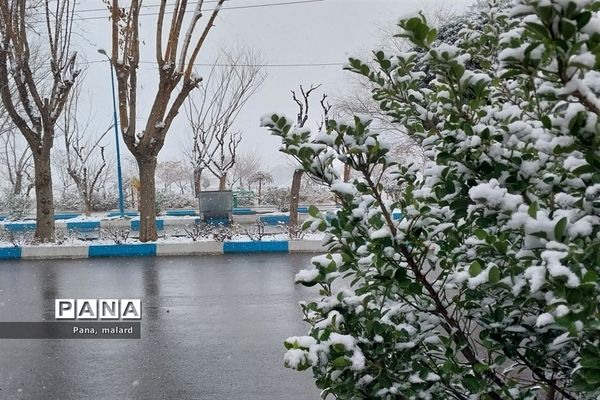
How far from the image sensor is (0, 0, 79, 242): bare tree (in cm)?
1142

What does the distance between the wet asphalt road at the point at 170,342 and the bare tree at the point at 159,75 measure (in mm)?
2975

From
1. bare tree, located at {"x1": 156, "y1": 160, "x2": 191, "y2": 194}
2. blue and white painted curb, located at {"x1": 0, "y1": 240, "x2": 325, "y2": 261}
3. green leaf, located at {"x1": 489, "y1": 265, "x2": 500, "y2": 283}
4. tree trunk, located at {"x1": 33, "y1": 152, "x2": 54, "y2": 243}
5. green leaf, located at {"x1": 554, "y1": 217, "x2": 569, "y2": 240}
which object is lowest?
bare tree, located at {"x1": 156, "y1": 160, "x2": 191, "y2": 194}

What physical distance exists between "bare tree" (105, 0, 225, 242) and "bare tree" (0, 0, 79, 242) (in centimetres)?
189

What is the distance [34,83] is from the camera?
39.4 ft

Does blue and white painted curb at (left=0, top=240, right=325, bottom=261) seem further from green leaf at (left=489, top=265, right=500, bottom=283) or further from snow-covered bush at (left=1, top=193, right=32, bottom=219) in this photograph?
snow-covered bush at (left=1, top=193, right=32, bottom=219)

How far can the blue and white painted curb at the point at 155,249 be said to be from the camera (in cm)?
1065

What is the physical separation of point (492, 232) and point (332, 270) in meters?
0.46

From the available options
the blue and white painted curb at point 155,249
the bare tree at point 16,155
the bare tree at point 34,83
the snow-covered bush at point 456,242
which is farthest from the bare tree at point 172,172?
the snow-covered bush at point 456,242

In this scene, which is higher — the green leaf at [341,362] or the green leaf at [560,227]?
the green leaf at [560,227]

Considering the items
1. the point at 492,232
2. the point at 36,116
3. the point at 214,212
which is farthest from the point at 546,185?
the point at 214,212

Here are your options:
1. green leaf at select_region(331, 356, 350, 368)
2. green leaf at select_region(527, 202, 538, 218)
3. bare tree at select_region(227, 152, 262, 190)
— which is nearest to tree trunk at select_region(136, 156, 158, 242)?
green leaf at select_region(331, 356, 350, 368)

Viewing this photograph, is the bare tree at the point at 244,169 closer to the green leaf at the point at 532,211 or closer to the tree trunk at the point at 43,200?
the tree trunk at the point at 43,200

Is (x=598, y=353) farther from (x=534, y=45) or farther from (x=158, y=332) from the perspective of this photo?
(x=158, y=332)

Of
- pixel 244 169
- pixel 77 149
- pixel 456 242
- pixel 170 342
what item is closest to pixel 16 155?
pixel 77 149
